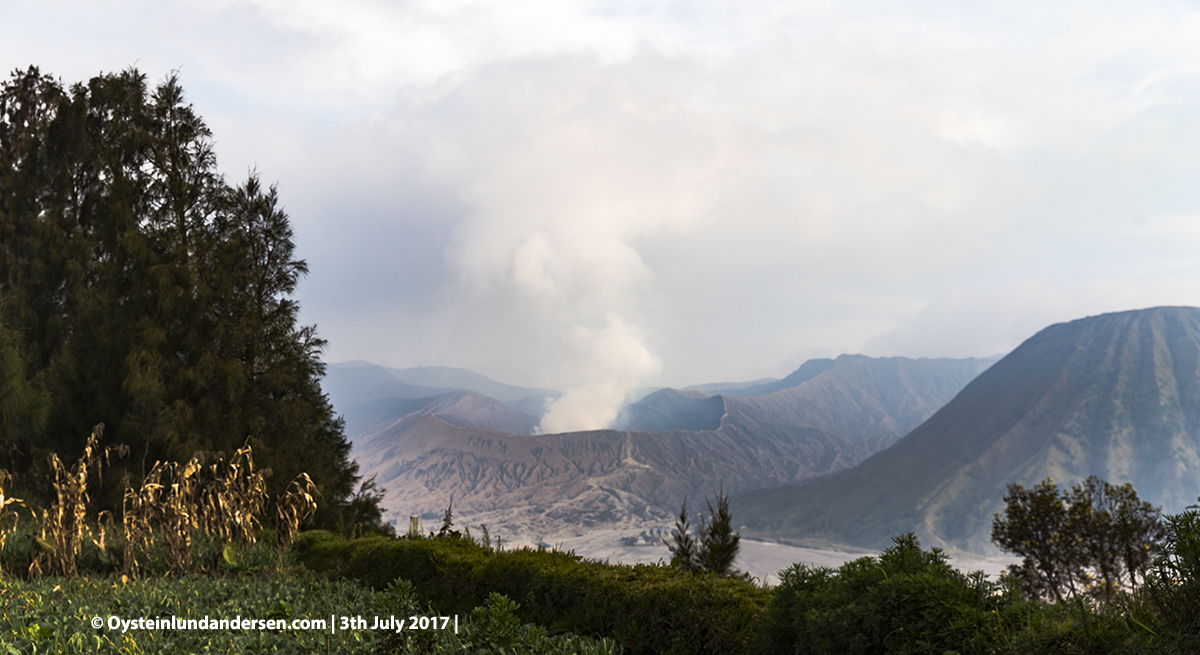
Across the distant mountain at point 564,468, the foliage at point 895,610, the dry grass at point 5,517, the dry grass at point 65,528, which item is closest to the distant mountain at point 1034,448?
the distant mountain at point 564,468

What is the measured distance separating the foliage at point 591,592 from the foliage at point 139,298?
5.87m

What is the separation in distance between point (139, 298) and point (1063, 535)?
836 inches

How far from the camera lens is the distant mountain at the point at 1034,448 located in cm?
13512

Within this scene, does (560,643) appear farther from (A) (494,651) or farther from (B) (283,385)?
(B) (283,385)

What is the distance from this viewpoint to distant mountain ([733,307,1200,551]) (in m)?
135

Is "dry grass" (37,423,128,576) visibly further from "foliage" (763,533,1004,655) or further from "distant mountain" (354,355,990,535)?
"distant mountain" (354,355,990,535)

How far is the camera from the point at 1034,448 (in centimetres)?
14500

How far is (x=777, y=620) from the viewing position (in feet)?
10.5

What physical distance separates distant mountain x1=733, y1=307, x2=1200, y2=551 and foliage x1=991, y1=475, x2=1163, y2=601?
120487 millimetres

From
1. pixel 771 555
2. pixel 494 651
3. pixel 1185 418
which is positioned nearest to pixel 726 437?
pixel 771 555

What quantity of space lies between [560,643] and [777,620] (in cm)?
135

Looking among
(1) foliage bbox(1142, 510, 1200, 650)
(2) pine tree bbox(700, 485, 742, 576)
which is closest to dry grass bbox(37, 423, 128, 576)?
(1) foliage bbox(1142, 510, 1200, 650)

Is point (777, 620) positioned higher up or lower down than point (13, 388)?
lower down

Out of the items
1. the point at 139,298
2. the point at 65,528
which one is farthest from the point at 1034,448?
the point at 65,528
